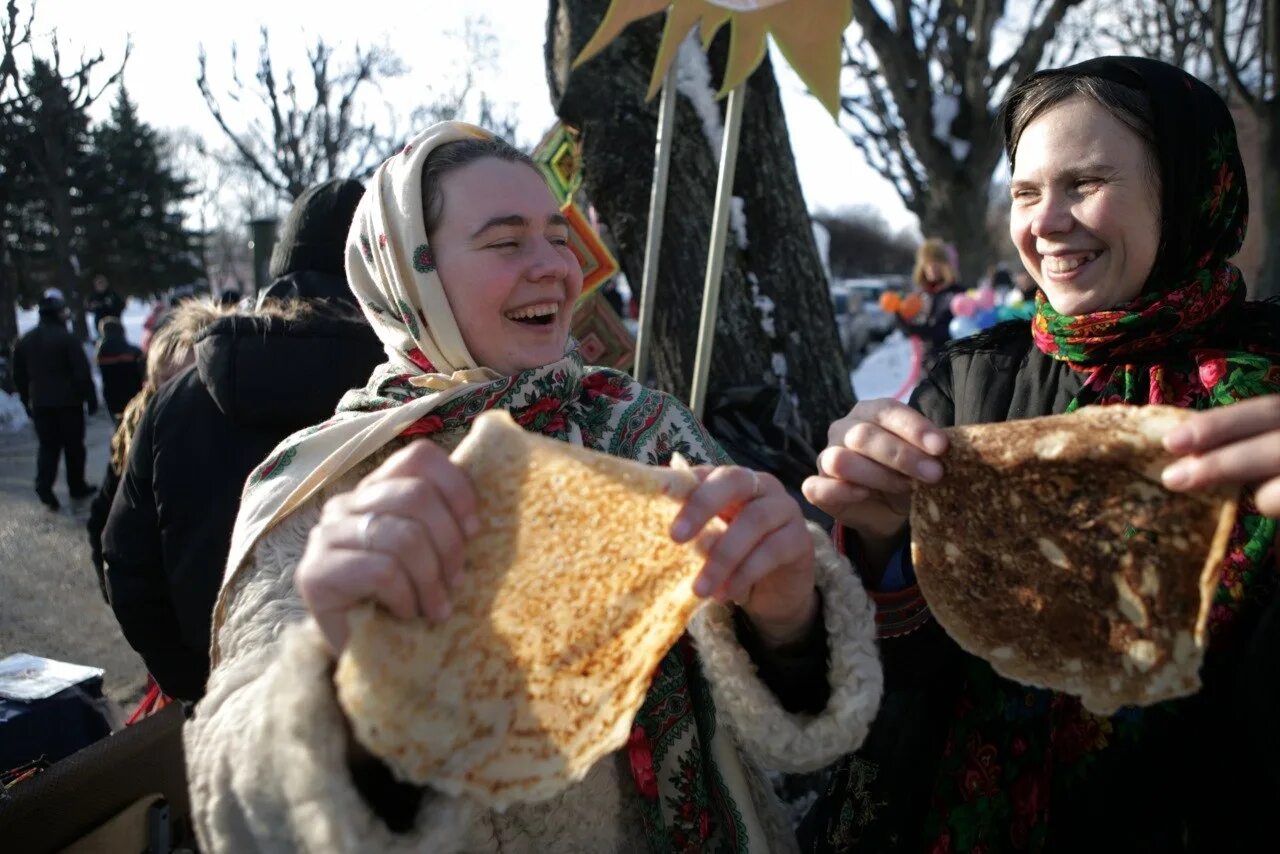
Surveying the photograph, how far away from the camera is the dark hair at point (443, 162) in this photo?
1.54 m

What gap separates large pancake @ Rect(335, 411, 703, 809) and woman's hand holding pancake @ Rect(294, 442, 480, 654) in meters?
0.03

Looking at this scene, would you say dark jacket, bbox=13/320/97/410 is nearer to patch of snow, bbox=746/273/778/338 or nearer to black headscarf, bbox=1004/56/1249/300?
patch of snow, bbox=746/273/778/338

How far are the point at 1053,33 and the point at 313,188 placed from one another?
14.4m

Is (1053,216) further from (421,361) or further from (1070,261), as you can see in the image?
(421,361)

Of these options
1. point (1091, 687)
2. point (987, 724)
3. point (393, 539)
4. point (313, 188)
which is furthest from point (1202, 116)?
point (313, 188)

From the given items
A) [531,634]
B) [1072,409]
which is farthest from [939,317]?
[531,634]

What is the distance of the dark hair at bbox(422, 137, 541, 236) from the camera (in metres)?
1.54

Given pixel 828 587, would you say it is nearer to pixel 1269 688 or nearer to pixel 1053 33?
pixel 1269 688

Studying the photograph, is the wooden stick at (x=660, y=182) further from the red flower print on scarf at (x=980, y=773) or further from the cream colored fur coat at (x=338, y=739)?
the red flower print on scarf at (x=980, y=773)

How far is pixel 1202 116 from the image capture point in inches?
54.2

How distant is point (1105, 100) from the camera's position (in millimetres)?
1361

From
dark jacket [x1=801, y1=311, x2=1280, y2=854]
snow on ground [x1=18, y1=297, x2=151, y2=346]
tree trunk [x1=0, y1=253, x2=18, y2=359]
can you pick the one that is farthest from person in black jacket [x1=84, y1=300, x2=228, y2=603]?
snow on ground [x1=18, y1=297, x2=151, y2=346]

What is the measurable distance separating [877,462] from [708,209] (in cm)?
295

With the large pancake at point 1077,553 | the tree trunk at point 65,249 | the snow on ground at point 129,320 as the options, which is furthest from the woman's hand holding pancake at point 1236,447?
the snow on ground at point 129,320
